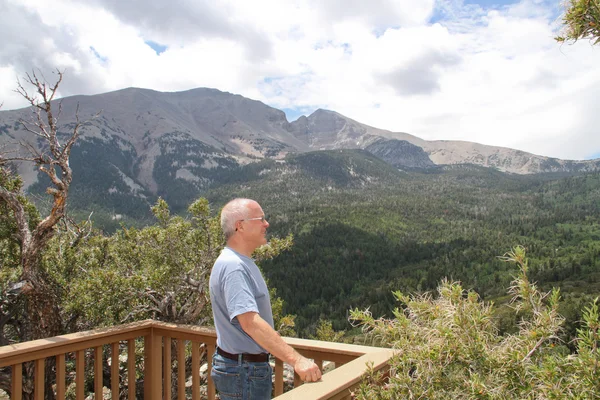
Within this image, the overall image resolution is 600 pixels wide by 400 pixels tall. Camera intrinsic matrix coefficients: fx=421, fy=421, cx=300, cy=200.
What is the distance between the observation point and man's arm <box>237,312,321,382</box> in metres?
2.13

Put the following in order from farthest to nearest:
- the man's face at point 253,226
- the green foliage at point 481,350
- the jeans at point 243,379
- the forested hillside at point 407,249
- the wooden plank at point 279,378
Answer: the forested hillside at point 407,249
the wooden plank at point 279,378
the man's face at point 253,226
the jeans at point 243,379
the green foliage at point 481,350

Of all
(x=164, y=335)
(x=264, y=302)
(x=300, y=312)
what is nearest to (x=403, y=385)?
(x=264, y=302)

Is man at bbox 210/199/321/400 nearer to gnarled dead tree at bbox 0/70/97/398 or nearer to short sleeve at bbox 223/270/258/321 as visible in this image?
short sleeve at bbox 223/270/258/321

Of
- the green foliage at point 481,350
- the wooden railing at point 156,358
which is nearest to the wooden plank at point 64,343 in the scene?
the wooden railing at point 156,358

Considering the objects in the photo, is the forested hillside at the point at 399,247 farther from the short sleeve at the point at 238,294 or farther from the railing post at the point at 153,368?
the short sleeve at the point at 238,294

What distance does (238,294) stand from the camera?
7.45 feet

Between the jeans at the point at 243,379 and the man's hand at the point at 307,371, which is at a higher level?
the man's hand at the point at 307,371

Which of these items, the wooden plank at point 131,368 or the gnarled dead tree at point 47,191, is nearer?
the wooden plank at point 131,368

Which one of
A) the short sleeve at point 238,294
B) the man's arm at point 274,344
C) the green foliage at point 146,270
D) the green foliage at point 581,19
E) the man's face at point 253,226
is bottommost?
the green foliage at point 146,270

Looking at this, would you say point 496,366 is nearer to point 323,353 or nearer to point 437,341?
point 437,341

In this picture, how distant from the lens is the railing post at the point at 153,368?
12.4 feet

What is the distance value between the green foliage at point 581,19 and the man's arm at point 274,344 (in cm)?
281

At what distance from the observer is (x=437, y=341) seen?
1.86 meters

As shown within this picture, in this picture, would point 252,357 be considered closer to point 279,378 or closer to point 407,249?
point 279,378
